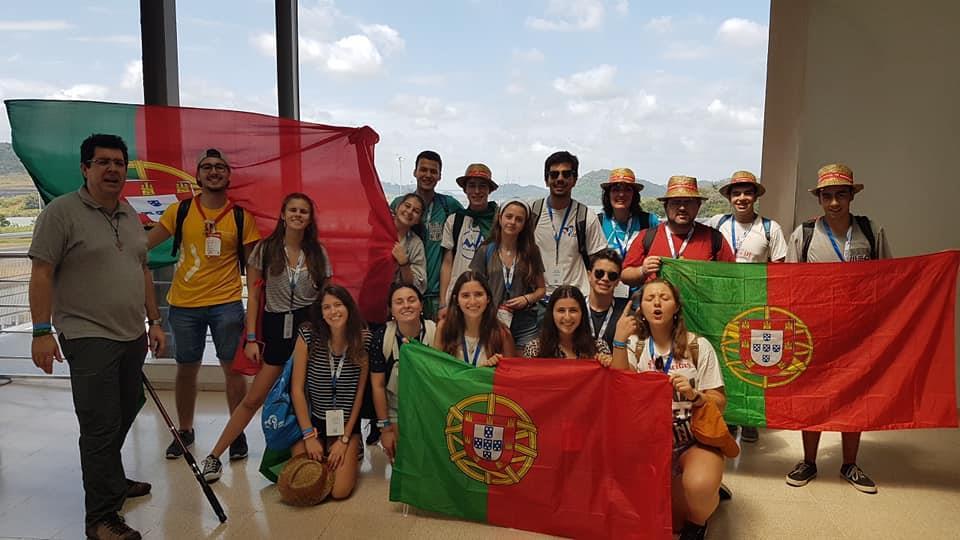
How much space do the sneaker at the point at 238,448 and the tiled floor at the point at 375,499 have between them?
58 mm

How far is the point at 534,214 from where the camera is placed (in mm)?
3631

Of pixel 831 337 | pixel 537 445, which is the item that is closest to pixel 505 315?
pixel 537 445

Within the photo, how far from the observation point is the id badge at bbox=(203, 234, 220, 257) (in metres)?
3.44

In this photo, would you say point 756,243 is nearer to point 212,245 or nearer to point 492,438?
point 492,438

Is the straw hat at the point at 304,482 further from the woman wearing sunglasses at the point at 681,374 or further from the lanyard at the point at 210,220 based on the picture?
the woman wearing sunglasses at the point at 681,374

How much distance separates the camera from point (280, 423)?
3.23 metres

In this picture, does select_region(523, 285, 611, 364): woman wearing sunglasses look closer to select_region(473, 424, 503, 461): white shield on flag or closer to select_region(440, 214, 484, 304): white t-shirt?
select_region(473, 424, 503, 461): white shield on flag

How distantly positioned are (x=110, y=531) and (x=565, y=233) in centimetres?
Answer: 257

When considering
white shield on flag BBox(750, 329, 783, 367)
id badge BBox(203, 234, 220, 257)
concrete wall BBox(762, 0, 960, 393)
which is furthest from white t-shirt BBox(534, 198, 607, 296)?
concrete wall BBox(762, 0, 960, 393)

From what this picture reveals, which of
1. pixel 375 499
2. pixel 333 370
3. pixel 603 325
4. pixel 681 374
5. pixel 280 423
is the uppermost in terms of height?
pixel 603 325

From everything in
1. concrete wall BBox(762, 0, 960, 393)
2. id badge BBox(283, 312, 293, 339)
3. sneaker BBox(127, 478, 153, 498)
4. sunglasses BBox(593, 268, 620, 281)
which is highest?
concrete wall BBox(762, 0, 960, 393)

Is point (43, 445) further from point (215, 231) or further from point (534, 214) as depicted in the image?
point (534, 214)

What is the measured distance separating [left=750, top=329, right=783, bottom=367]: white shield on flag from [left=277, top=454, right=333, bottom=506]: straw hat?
7.52ft

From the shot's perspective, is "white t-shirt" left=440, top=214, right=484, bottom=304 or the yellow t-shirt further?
"white t-shirt" left=440, top=214, right=484, bottom=304
